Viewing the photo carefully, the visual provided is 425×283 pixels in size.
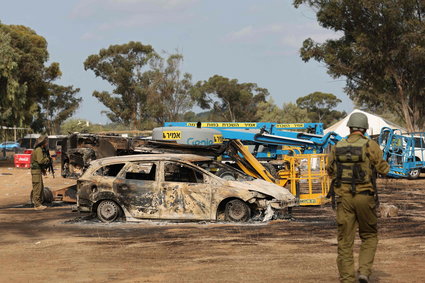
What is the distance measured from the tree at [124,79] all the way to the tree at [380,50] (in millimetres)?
31354

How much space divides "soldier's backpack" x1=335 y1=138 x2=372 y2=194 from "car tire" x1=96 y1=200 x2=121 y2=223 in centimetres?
681

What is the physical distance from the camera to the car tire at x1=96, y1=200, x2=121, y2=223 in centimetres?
1298

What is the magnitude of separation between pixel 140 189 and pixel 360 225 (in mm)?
6575

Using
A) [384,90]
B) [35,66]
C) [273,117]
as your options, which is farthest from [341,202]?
[273,117]

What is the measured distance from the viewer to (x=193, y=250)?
962 cm

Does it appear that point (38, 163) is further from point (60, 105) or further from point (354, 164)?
point (60, 105)

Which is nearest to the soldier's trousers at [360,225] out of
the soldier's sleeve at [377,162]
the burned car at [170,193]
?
Answer: the soldier's sleeve at [377,162]

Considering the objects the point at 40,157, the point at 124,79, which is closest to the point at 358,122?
the point at 40,157

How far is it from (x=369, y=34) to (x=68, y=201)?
27.3 metres

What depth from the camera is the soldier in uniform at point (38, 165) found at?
15891mm

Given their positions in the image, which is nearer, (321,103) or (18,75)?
(18,75)

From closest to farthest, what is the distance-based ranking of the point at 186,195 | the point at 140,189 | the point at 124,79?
the point at 186,195 → the point at 140,189 → the point at 124,79

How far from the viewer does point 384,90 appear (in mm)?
40781

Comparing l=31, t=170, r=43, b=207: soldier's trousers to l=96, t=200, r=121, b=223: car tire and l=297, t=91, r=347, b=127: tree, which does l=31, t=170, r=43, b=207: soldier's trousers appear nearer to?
l=96, t=200, r=121, b=223: car tire
